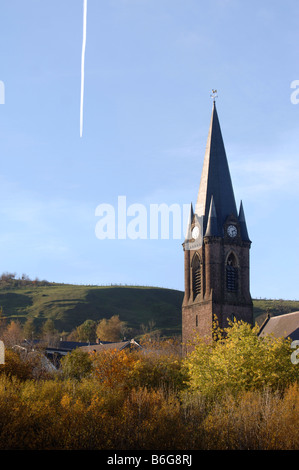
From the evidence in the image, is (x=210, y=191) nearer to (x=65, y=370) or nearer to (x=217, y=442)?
(x=65, y=370)

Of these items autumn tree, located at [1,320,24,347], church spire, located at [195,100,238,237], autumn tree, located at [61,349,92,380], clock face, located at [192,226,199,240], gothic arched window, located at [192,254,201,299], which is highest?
church spire, located at [195,100,238,237]

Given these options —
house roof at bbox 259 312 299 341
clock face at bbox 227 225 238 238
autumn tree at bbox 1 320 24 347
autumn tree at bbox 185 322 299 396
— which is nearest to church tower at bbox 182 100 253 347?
clock face at bbox 227 225 238 238

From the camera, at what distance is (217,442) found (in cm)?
3878

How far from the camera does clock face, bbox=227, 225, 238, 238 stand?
86.0 meters

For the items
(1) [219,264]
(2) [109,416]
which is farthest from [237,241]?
(2) [109,416]

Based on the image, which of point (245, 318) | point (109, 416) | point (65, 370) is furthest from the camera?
point (245, 318)

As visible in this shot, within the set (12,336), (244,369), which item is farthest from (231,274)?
(12,336)

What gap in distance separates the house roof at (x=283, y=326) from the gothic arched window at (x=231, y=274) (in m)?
6.59

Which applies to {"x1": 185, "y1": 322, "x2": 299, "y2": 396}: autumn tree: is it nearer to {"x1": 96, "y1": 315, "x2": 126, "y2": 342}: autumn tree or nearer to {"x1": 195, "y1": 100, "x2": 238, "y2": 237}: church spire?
{"x1": 195, "y1": 100, "x2": 238, "y2": 237}: church spire

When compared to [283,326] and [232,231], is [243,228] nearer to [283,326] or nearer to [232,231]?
[232,231]

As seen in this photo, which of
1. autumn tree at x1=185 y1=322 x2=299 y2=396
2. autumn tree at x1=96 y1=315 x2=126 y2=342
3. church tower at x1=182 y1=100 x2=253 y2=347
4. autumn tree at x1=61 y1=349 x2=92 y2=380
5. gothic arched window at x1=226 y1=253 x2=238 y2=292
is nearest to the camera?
autumn tree at x1=185 y1=322 x2=299 y2=396

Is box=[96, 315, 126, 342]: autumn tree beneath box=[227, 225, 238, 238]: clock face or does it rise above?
beneath

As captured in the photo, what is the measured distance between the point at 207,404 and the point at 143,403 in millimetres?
5717
